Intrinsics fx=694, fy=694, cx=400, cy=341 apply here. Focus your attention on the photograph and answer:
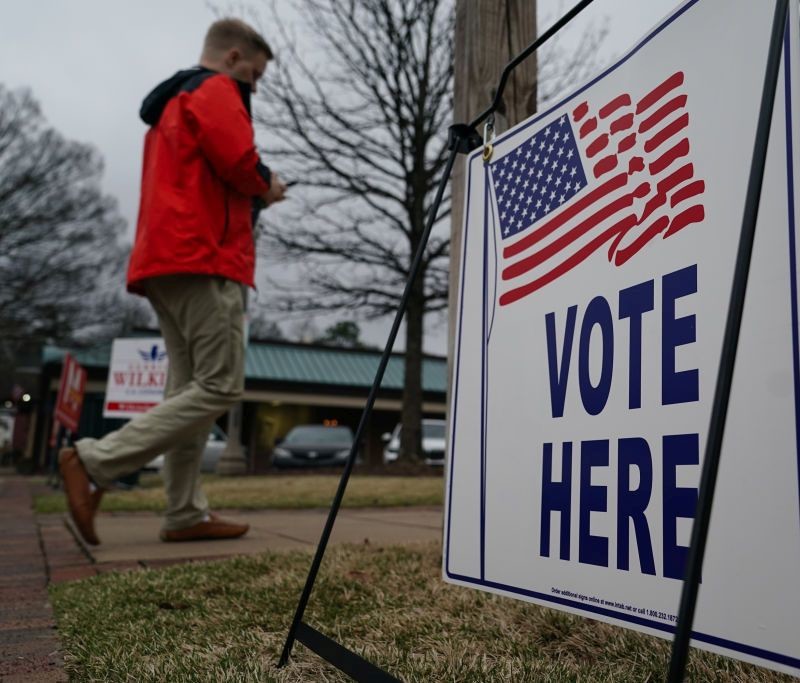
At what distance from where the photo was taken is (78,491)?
2658 millimetres

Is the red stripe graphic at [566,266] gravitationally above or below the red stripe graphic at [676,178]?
below

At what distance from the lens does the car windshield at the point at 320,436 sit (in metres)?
16.5

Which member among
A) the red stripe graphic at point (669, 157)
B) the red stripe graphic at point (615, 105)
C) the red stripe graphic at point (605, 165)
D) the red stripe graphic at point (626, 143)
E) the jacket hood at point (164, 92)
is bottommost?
the red stripe graphic at point (669, 157)

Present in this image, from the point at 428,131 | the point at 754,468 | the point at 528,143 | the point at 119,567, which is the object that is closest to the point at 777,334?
the point at 754,468

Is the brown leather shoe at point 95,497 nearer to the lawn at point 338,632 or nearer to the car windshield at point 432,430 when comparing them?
the lawn at point 338,632

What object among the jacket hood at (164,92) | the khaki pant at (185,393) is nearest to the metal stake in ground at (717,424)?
the khaki pant at (185,393)

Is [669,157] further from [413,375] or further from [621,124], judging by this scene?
[413,375]

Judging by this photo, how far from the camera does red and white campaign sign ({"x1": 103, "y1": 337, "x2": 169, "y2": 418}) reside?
8664 millimetres

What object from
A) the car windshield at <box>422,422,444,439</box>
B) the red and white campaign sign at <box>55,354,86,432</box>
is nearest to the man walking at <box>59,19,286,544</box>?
the red and white campaign sign at <box>55,354,86,432</box>

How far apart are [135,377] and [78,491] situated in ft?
21.8

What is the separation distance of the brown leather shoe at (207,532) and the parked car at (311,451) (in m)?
12.4

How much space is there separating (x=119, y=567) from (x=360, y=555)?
823 millimetres

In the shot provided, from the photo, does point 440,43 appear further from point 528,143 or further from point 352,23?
point 528,143

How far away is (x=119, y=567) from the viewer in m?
2.37
